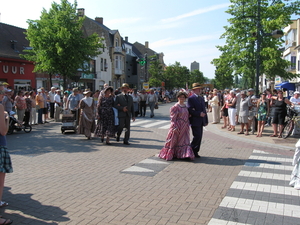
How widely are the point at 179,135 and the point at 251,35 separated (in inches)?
690

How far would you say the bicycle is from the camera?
11250 mm

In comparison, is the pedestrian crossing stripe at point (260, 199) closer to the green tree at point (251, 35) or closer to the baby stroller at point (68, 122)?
the baby stroller at point (68, 122)

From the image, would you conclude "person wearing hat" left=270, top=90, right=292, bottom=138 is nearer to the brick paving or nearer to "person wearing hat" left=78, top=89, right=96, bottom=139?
the brick paving

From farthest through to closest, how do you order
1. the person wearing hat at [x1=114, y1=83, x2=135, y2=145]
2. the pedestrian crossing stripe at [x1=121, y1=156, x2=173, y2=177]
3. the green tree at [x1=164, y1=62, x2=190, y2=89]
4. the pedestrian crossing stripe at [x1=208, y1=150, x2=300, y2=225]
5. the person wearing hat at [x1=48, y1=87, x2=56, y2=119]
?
the green tree at [x1=164, y1=62, x2=190, y2=89], the person wearing hat at [x1=48, y1=87, x2=56, y2=119], the person wearing hat at [x1=114, y1=83, x2=135, y2=145], the pedestrian crossing stripe at [x1=121, y1=156, x2=173, y2=177], the pedestrian crossing stripe at [x1=208, y1=150, x2=300, y2=225]

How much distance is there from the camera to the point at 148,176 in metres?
6.35

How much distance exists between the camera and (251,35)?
893 inches

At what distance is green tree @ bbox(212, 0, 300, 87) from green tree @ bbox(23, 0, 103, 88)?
11311 millimetres

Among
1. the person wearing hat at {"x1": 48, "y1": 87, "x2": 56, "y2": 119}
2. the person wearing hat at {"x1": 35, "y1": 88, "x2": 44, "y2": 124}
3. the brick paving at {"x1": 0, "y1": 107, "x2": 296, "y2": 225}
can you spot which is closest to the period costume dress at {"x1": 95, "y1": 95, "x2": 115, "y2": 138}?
the brick paving at {"x1": 0, "y1": 107, "x2": 296, "y2": 225}

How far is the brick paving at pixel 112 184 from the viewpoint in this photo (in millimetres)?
4352

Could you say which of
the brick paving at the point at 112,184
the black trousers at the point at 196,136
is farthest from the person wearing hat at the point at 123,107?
the black trousers at the point at 196,136

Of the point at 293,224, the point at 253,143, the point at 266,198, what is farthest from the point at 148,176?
the point at 253,143

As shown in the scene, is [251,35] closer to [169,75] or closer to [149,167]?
[149,167]

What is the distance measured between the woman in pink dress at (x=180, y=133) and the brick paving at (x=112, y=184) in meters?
0.24

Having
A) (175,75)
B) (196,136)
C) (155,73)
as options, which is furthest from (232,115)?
(175,75)
